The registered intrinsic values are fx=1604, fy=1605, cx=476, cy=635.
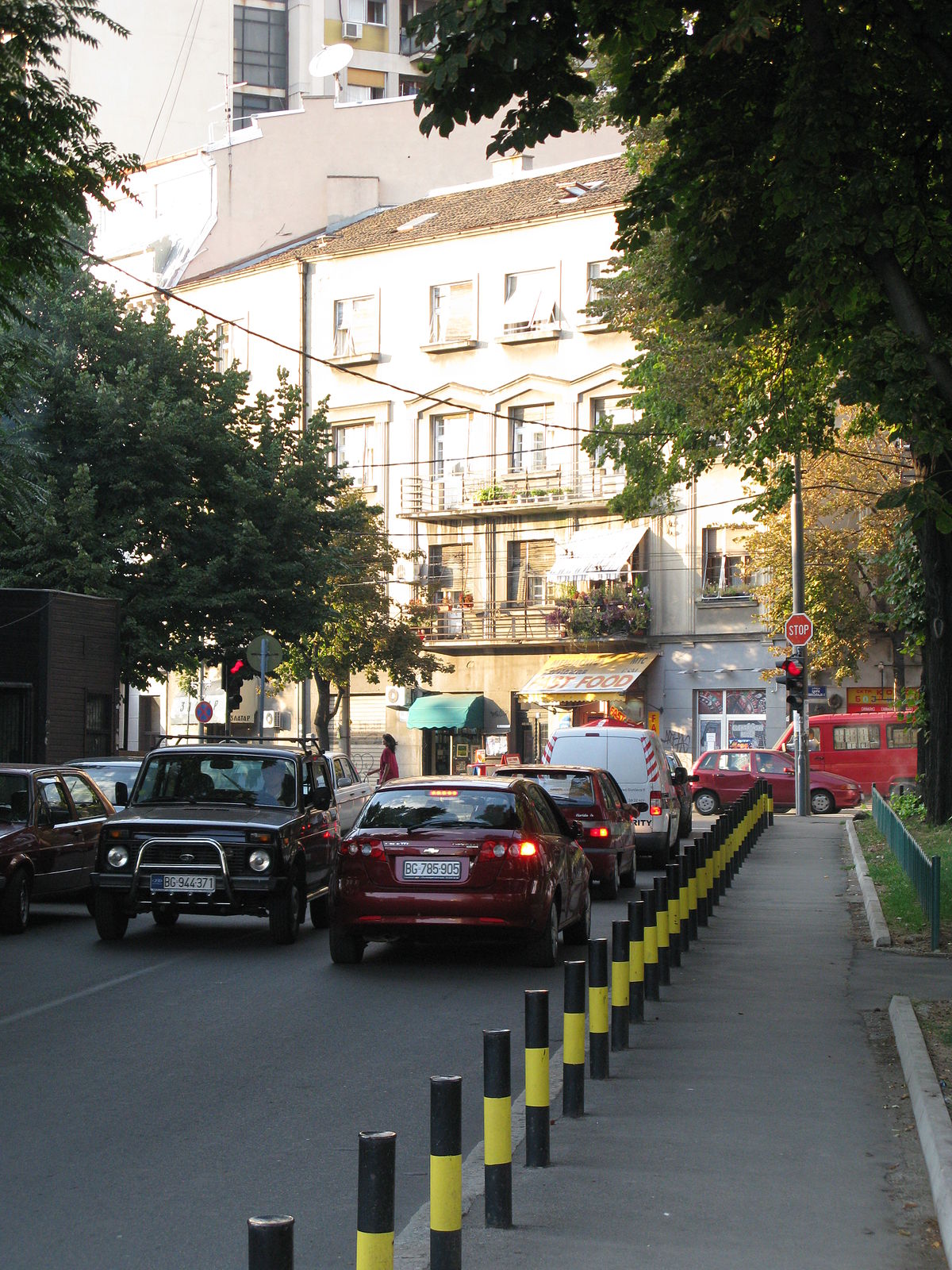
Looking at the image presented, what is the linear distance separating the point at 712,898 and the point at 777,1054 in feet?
25.2

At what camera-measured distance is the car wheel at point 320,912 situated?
1498 centimetres

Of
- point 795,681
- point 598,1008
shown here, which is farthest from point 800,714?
point 598,1008

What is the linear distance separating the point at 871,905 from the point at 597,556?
31.9 m

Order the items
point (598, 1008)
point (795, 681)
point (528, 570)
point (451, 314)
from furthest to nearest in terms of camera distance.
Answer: point (451, 314) < point (528, 570) < point (795, 681) < point (598, 1008)

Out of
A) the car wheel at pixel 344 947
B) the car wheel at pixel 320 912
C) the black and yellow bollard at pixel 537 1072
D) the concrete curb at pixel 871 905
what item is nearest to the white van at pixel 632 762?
the concrete curb at pixel 871 905

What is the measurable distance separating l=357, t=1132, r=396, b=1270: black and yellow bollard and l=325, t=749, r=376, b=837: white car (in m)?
17.3

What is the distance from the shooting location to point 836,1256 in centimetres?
550

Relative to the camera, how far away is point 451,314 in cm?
5266

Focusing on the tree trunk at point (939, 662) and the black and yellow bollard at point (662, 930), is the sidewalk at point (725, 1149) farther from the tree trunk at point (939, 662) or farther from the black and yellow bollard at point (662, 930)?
the tree trunk at point (939, 662)

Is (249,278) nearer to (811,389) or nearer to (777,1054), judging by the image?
(811,389)

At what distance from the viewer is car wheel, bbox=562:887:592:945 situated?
1355cm

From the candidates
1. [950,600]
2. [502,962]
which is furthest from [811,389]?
[502,962]

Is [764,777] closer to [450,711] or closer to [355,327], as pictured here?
[450,711]

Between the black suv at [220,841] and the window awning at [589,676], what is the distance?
32.1 metres
